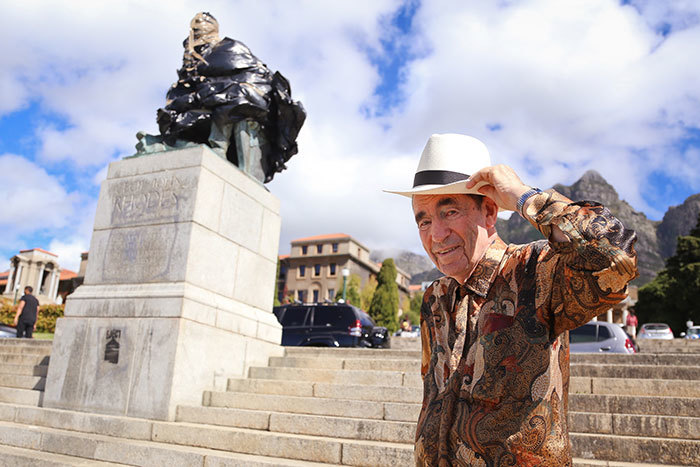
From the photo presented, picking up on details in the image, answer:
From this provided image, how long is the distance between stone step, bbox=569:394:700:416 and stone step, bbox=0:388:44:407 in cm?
642

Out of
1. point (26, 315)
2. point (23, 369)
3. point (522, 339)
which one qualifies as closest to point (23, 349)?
point (23, 369)

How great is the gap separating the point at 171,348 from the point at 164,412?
705mm

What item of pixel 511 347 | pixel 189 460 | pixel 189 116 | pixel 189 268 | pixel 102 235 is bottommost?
pixel 189 460

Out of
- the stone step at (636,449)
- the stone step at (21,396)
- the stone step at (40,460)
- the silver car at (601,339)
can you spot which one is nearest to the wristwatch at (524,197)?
the stone step at (636,449)

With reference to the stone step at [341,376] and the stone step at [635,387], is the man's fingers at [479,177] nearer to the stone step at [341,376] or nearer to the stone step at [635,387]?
the stone step at [635,387]

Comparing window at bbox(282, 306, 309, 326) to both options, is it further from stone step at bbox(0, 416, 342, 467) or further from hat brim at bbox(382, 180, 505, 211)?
hat brim at bbox(382, 180, 505, 211)

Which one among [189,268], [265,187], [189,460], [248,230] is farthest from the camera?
[265,187]

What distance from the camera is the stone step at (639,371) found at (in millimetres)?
5766

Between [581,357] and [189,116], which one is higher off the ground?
[189,116]

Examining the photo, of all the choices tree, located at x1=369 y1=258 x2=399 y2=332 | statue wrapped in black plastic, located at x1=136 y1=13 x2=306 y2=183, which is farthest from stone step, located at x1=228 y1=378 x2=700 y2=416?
tree, located at x1=369 y1=258 x2=399 y2=332

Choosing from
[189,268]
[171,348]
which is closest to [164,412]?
[171,348]

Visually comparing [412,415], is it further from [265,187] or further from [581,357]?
[265,187]

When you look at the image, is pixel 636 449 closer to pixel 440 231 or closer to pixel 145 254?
pixel 440 231

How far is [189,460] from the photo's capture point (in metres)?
5.03
